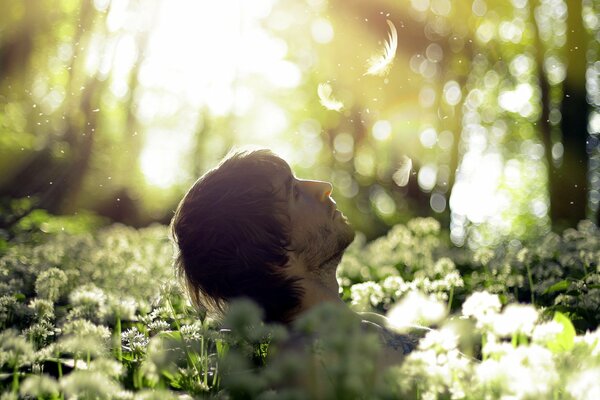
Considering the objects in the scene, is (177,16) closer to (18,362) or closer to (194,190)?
(194,190)

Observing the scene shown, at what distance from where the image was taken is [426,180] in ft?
114

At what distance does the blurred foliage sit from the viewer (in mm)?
17906

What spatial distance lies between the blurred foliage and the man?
8887mm

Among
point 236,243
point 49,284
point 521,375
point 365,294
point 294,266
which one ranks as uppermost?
point 521,375

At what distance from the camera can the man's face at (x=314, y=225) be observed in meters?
4.30

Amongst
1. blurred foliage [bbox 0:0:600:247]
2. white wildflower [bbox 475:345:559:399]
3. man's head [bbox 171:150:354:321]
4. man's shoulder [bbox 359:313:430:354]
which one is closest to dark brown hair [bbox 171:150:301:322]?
man's head [bbox 171:150:354:321]

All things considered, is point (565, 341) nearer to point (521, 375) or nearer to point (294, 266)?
point (521, 375)

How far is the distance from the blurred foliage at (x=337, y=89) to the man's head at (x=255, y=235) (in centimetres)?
892

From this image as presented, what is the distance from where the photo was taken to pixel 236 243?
4.14 meters

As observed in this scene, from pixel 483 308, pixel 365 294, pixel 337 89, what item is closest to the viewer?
pixel 483 308

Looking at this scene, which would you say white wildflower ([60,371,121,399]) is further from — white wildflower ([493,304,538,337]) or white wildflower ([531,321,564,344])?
white wildflower ([531,321,564,344])

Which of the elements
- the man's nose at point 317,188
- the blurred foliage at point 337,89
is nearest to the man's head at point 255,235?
the man's nose at point 317,188

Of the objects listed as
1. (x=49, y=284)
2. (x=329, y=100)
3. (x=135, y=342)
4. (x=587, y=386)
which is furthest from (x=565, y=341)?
(x=329, y=100)

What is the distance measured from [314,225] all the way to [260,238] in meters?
0.39
